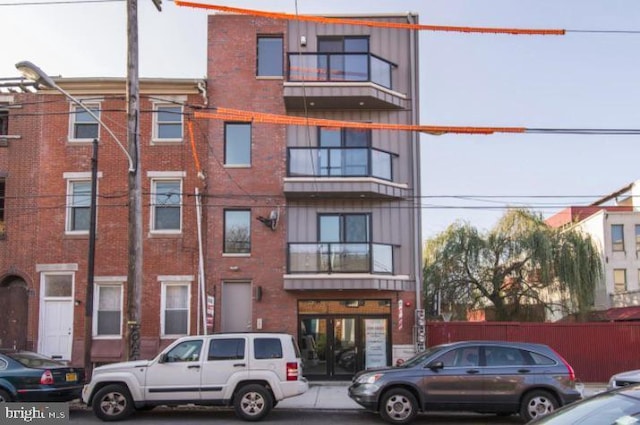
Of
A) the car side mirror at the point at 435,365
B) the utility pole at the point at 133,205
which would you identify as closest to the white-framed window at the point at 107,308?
the utility pole at the point at 133,205

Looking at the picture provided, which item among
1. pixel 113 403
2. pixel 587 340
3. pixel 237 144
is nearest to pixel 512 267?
pixel 587 340

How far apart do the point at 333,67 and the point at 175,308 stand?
9445 mm

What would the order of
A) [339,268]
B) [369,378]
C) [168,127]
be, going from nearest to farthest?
[369,378], [339,268], [168,127]

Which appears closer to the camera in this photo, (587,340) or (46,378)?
(46,378)

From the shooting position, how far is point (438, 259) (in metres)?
26.3

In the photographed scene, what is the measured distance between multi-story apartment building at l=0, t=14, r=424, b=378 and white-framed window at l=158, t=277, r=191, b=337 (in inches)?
1.6

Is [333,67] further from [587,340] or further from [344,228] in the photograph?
[587,340]

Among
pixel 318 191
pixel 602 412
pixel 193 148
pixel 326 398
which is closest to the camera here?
pixel 602 412

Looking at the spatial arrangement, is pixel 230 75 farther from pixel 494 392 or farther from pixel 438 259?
pixel 494 392

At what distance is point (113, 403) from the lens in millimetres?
12492

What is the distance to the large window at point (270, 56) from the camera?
2150 centimetres

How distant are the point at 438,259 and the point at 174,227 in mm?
11293

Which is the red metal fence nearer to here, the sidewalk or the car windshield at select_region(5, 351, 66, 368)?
the sidewalk

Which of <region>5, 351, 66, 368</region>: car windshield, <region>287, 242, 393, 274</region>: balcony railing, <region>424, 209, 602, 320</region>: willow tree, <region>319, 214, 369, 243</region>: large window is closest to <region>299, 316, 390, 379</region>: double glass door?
<region>287, 242, 393, 274</region>: balcony railing
